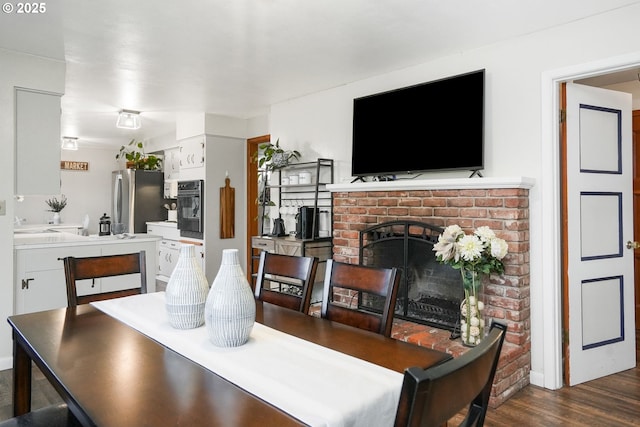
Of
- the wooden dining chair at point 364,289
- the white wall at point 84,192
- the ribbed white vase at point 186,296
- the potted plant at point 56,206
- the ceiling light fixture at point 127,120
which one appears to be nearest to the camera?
the ribbed white vase at point 186,296

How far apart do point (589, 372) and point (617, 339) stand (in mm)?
369

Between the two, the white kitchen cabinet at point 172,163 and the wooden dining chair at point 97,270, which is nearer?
the wooden dining chair at point 97,270

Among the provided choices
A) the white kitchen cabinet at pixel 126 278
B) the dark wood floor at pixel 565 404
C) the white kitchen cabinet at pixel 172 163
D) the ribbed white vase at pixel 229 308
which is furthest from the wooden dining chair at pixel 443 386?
the white kitchen cabinet at pixel 172 163

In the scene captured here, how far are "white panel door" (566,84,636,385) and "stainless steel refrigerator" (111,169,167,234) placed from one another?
6.10 metres

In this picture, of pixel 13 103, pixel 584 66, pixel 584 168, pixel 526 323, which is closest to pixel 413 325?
pixel 526 323

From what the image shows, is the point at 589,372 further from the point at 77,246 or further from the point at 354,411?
the point at 77,246

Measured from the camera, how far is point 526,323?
2861 mm

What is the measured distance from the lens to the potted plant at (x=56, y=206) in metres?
7.37

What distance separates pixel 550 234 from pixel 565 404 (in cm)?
107

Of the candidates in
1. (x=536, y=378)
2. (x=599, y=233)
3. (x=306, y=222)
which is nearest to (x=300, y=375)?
(x=536, y=378)

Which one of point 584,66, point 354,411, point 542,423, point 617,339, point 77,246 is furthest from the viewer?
point 77,246

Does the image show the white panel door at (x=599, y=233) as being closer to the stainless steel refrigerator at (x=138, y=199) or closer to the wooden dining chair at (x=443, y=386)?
the wooden dining chair at (x=443, y=386)

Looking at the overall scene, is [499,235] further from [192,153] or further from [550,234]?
[192,153]

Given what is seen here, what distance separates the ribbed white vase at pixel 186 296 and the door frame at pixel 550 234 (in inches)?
92.3
